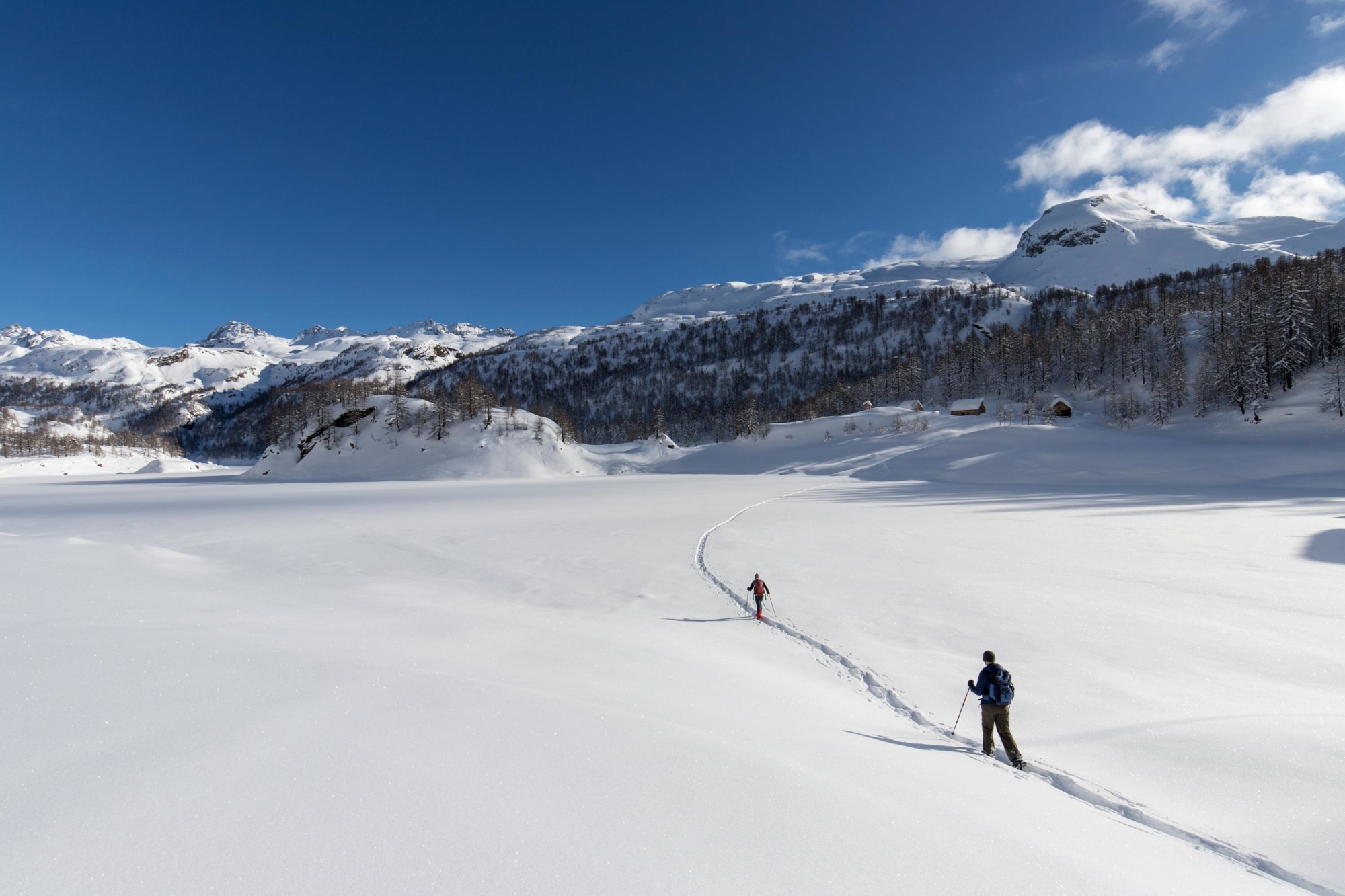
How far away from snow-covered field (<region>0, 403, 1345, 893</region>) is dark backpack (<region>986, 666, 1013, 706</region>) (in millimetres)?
771

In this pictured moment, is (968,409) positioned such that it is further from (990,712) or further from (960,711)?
(990,712)

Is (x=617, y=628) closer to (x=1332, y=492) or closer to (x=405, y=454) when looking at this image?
(x=1332, y=492)

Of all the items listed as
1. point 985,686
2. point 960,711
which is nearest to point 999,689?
point 985,686

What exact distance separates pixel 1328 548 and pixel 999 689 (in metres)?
20.6

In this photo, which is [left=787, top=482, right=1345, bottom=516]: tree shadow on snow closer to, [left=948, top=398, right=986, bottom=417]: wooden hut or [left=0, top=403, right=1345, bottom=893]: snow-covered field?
[left=0, top=403, right=1345, bottom=893]: snow-covered field

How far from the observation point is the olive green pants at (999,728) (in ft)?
20.9

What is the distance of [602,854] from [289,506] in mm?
36115

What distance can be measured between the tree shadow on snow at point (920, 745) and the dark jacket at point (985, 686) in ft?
2.28

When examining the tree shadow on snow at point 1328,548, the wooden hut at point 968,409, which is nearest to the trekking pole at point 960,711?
the tree shadow on snow at point 1328,548

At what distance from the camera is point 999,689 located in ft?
21.3

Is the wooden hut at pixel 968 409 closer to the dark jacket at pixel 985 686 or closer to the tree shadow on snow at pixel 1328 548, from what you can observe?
the tree shadow on snow at pixel 1328 548

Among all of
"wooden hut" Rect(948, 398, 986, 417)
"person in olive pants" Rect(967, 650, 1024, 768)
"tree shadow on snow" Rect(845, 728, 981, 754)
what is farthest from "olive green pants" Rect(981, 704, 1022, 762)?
"wooden hut" Rect(948, 398, 986, 417)

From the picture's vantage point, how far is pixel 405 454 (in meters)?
64.0

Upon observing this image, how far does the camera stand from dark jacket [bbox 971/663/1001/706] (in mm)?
6559
